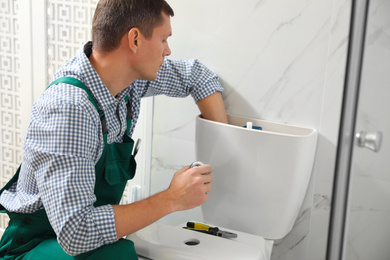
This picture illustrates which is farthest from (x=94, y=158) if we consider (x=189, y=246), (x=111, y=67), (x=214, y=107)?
(x=214, y=107)

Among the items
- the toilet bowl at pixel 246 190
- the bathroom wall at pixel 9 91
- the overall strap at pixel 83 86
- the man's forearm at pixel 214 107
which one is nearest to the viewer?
the overall strap at pixel 83 86

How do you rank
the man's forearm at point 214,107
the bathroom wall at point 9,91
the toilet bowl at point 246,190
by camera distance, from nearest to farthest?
the toilet bowl at point 246,190
the man's forearm at point 214,107
the bathroom wall at point 9,91

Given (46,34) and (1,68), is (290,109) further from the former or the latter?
(1,68)

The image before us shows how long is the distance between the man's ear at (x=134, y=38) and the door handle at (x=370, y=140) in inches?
28.5

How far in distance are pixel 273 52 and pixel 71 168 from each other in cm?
72

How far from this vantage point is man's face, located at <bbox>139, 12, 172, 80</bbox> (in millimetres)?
1333

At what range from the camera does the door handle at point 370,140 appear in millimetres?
733

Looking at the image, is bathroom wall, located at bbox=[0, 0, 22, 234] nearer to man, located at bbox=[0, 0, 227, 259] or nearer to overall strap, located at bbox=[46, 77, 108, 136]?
man, located at bbox=[0, 0, 227, 259]

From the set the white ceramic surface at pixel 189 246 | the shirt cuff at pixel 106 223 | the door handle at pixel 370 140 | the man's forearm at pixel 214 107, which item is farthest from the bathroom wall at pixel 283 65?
the door handle at pixel 370 140

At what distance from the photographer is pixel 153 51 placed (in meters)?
1.35

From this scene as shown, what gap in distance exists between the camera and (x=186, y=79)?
158cm

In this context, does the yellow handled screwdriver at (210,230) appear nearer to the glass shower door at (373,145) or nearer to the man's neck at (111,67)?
the man's neck at (111,67)

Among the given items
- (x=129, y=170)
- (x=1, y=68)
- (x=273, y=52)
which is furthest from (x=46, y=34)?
(x=273, y=52)

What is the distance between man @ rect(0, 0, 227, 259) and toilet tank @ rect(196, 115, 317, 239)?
161 millimetres
